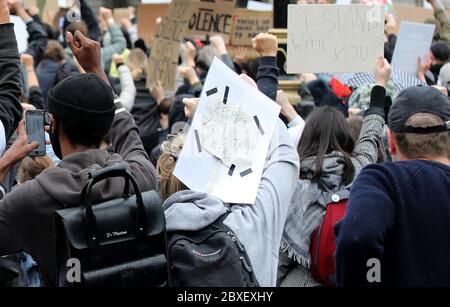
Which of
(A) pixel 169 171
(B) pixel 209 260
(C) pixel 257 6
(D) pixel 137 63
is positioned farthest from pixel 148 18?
(B) pixel 209 260

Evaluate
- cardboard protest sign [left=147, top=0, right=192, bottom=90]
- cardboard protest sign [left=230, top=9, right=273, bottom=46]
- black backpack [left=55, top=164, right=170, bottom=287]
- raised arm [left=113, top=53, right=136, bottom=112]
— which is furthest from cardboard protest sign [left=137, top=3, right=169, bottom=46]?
black backpack [left=55, top=164, right=170, bottom=287]

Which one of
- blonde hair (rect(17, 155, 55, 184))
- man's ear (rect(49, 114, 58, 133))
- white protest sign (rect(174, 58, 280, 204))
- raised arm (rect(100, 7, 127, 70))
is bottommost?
raised arm (rect(100, 7, 127, 70))

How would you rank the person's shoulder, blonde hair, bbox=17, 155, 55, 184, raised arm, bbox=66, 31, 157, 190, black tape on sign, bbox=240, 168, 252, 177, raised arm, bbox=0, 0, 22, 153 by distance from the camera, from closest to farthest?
the person's shoulder → raised arm, bbox=66, 31, 157, 190 → black tape on sign, bbox=240, 168, 252, 177 → raised arm, bbox=0, 0, 22, 153 → blonde hair, bbox=17, 155, 55, 184

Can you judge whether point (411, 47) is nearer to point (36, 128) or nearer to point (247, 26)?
point (247, 26)

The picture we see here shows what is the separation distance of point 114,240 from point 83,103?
536mm

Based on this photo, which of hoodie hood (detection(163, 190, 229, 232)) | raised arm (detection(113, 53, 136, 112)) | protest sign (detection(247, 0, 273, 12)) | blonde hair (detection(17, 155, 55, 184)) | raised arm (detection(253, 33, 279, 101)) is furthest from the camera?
protest sign (detection(247, 0, 273, 12))

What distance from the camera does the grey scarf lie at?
445cm

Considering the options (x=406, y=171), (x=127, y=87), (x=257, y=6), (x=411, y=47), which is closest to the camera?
(x=406, y=171)

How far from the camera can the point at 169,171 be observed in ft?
12.4

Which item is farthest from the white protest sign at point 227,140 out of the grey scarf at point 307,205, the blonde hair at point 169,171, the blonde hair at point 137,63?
the blonde hair at point 137,63

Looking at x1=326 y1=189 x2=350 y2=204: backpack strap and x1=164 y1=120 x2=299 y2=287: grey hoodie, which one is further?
x1=326 y1=189 x2=350 y2=204: backpack strap

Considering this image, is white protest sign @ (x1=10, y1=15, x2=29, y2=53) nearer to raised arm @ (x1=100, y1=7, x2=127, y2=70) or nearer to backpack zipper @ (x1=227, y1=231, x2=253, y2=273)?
raised arm @ (x1=100, y1=7, x2=127, y2=70)

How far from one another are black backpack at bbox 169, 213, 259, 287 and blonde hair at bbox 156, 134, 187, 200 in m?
0.34
